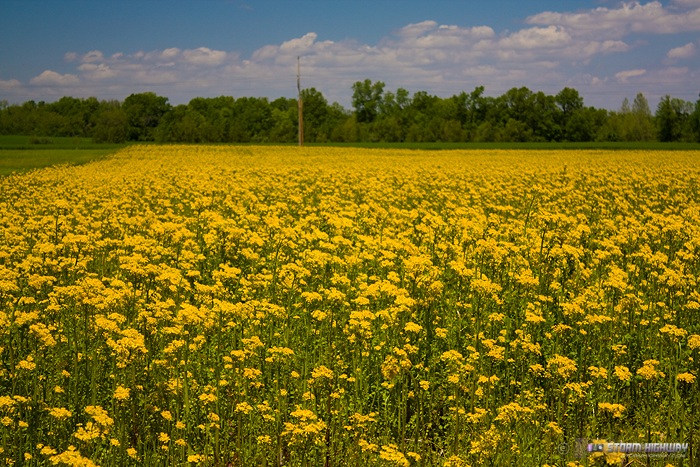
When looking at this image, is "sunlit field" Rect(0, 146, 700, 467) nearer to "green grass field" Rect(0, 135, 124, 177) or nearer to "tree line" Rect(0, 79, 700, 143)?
"green grass field" Rect(0, 135, 124, 177)

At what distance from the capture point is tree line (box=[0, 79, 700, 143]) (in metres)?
90.6

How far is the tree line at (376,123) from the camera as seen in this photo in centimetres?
9062

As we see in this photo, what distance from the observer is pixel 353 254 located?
9.16 metres

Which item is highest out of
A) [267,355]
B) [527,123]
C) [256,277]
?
[527,123]

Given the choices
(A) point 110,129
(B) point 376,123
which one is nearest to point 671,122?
(B) point 376,123

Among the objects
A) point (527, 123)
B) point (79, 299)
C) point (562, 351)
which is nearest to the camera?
point (79, 299)

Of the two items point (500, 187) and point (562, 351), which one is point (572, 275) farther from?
point (500, 187)

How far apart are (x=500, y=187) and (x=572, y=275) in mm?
9964

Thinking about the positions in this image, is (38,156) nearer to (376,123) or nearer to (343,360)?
(343,360)

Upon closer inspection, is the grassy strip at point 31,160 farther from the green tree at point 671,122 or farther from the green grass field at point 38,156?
the green tree at point 671,122

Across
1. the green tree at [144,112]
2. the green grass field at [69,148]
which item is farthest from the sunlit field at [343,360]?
the green tree at [144,112]

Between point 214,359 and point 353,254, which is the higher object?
point 353,254

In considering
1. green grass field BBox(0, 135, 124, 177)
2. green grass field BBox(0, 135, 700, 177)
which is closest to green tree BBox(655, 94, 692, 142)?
green grass field BBox(0, 135, 700, 177)

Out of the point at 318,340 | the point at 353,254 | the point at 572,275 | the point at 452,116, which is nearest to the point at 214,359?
the point at 318,340
